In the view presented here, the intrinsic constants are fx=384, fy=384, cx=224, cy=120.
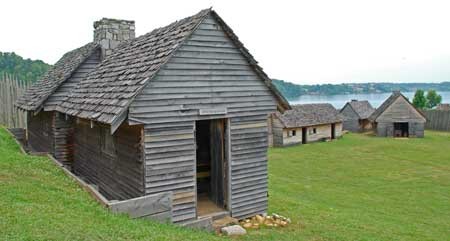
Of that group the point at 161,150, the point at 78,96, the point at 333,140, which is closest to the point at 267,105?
the point at 161,150

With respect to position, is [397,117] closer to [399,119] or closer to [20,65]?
[399,119]

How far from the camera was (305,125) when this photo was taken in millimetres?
42500

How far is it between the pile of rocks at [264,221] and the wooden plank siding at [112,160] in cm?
346

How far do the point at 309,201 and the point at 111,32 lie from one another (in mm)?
11821

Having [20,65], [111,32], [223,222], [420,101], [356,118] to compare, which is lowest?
[223,222]

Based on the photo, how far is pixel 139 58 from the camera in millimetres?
11992

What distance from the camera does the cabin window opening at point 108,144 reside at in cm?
1166

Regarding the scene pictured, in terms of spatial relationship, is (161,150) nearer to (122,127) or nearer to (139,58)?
(122,127)

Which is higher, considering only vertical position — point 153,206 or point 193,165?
point 193,165

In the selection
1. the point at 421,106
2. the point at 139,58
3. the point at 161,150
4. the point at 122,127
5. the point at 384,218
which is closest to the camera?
the point at 161,150

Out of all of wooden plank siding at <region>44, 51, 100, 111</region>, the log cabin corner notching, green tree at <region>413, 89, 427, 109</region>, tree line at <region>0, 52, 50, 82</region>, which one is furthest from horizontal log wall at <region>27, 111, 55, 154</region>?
green tree at <region>413, 89, 427, 109</region>

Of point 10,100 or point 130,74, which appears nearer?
point 130,74

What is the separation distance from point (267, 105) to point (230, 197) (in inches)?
122

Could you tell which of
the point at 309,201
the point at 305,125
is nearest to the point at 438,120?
the point at 305,125
